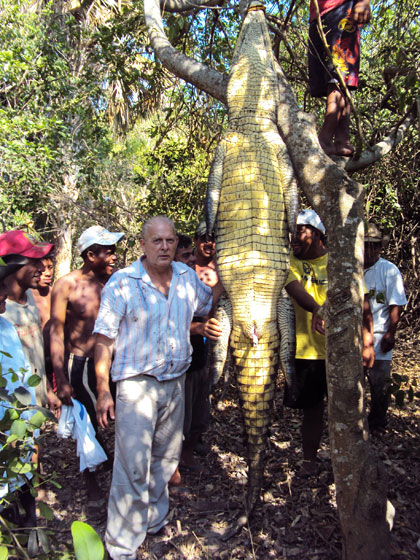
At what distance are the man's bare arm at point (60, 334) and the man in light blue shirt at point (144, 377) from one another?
869 millimetres

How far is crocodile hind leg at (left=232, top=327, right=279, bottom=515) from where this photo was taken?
2.46 m

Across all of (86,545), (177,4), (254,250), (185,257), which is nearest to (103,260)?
(185,257)

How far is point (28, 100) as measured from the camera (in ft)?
23.0

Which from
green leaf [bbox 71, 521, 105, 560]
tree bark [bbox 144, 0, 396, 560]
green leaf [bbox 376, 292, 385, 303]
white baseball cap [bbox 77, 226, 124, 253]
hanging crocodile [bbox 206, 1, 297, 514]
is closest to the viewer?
green leaf [bbox 71, 521, 105, 560]

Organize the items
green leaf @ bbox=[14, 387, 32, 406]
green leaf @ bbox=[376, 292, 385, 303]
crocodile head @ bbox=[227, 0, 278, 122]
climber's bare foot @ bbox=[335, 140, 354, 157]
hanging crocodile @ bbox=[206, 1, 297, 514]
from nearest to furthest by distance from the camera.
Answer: green leaf @ bbox=[14, 387, 32, 406] → hanging crocodile @ bbox=[206, 1, 297, 514] → crocodile head @ bbox=[227, 0, 278, 122] → climber's bare foot @ bbox=[335, 140, 354, 157] → green leaf @ bbox=[376, 292, 385, 303]

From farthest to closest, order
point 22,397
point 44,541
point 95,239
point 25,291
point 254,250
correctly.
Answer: point 95,239, point 25,291, point 254,250, point 22,397, point 44,541

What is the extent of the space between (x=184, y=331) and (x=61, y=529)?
1690 mm

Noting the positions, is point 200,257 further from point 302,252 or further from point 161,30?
point 161,30

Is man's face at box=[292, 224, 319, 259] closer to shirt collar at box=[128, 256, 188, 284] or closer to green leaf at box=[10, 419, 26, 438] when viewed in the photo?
shirt collar at box=[128, 256, 188, 284]

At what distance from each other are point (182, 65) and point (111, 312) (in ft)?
5.80

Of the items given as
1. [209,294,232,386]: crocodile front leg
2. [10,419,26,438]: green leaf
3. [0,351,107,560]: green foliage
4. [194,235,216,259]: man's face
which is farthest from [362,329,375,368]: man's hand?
[10,419,26,438]: green leaf

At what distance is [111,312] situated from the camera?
284 centimetres

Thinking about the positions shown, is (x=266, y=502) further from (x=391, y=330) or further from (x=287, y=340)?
(x=391, y=330)

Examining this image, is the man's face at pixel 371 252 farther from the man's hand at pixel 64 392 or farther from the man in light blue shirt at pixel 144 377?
the man's hand at pixel 64 392
